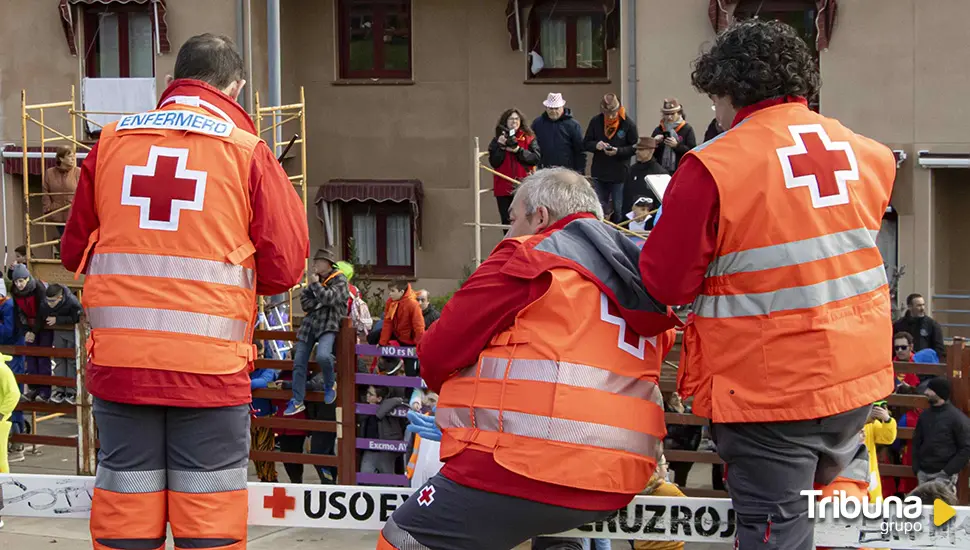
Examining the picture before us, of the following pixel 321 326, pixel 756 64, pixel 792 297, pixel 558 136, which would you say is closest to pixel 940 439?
pixel 321 326

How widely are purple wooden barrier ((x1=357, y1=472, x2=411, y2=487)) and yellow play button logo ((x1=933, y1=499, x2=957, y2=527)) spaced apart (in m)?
6.35

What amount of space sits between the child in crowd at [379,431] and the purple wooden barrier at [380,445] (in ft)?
0.11

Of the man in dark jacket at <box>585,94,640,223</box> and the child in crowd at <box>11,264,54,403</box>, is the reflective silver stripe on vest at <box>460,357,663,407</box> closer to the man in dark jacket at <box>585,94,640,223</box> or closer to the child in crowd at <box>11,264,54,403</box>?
the child in crowd at <box>11,264,54,403</box>

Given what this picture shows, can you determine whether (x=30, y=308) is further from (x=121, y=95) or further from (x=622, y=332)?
→ (x=622, y=332)

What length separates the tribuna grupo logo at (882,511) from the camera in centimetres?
402

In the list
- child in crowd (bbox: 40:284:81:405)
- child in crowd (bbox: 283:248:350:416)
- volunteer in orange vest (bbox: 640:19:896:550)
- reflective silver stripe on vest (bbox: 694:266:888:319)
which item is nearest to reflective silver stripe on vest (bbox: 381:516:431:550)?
volunteer in orange vest (bbox: 640:19:896:550)

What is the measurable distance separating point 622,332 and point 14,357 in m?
10.1

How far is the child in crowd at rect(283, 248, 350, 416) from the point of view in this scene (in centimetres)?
1063

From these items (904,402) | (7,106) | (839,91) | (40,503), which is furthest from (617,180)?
(7,106)

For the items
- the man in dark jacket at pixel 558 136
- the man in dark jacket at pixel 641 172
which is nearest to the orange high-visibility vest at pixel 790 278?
the man in dark jacket at pixel 641 172

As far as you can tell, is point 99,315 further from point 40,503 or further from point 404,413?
point 404,413

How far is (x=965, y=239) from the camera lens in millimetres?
17891

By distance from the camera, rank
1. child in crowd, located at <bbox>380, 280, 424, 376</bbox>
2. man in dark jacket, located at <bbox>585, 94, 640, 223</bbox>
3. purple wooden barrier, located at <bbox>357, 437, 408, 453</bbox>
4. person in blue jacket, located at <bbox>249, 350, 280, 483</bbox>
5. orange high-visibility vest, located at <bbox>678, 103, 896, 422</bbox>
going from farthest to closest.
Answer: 1. man in dark jacket, located at <bbox>585, 94, 640, 223</bbox>
2. child in crowd, located at <bbox>380, 280, 424, 376</bbox>
3. person in blue jacket, located at <bbox>249, 350, 280, 483</bbox>
4. purple wooden barrier, located at <bbox>357, 437, 408, 453</bbox>
5. orange high-visibility vest, located at <bbox>678, 103, 896, 422</bbox>

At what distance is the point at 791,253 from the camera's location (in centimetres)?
360
